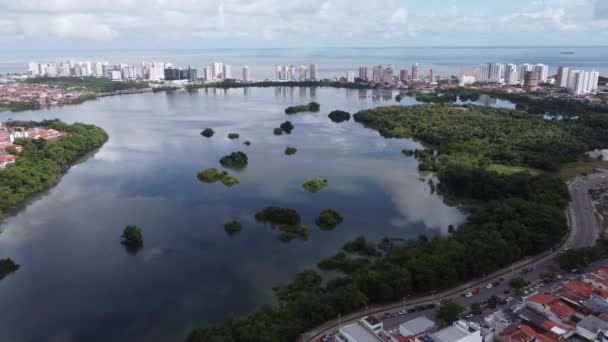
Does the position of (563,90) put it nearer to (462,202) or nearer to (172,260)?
(462,202)

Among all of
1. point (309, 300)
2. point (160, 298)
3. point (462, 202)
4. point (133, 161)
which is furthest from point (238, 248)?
point (133, 161)

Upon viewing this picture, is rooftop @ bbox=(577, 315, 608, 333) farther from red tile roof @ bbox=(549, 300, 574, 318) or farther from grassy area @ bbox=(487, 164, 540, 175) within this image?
grassy area @ bbox=(487, 164, 540, 175)

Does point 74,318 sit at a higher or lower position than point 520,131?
lower

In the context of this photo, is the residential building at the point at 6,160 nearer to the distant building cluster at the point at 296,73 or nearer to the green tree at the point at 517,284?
the green tree at the point at 517,284

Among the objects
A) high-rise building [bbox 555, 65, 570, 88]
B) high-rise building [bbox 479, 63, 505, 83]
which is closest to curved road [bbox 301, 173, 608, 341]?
Result: high-rise building [bbox 555, 65, 570, 88]

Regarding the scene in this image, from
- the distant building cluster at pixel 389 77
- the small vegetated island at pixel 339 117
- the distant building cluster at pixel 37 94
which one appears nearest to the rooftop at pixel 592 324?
the small vegetated island at pixel 339 117

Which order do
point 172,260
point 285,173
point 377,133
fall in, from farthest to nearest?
point 377,133 → point 285,173 → point 172,260
